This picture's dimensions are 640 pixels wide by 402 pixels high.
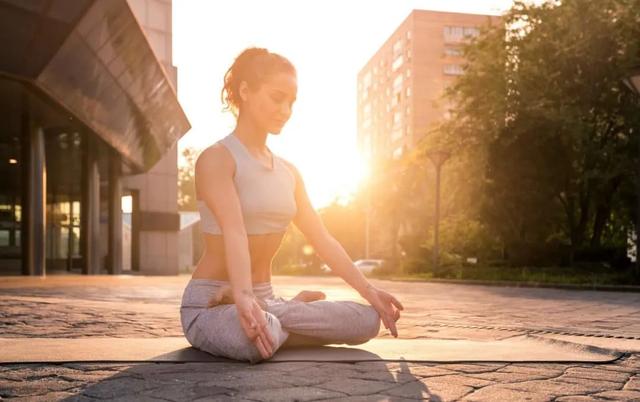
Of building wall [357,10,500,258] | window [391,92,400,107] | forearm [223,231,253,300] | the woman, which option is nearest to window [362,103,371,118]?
building wall [357,10,500,258]

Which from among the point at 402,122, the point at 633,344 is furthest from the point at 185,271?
the point at 633,344

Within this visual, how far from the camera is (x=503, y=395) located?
2918 mm

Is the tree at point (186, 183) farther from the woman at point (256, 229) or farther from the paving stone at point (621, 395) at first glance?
the paving stone at point (621, 395)

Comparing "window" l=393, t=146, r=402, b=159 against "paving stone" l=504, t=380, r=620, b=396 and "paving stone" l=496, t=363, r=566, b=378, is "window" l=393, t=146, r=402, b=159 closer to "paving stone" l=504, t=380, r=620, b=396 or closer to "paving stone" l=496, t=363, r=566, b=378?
"paving stone" l=496, t=363, r=566, b=378

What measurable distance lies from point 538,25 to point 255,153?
72.5 feet

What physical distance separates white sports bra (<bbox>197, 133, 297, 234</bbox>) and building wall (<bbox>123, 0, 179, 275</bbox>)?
33.7 meters

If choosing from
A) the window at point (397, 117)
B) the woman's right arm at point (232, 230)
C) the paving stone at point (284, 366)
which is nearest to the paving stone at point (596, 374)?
the paving stone at point (284, 366)

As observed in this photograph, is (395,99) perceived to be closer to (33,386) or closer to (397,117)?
(397,117)

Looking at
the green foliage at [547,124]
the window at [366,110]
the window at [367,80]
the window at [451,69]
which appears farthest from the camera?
the window at [366,110]

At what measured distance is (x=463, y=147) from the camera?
24.7 metres

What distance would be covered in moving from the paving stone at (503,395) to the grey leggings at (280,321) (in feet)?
3.40

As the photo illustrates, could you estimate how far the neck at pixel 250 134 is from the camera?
13.2ft

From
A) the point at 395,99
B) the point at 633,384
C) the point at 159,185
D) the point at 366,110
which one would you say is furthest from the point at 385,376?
the point at 366,110

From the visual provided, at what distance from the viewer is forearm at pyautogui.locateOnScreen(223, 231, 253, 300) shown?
134 inches
